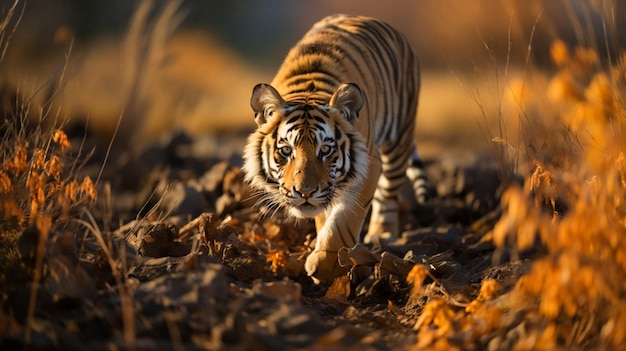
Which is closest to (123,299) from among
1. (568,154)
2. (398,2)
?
(568,154)

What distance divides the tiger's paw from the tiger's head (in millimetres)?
245

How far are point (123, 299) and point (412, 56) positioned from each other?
155 inches

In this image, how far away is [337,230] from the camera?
202 inches

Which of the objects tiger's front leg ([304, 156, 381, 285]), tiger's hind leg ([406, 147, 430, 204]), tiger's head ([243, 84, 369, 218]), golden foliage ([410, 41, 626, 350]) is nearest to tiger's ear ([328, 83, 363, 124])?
tiger's head ([243, 84, 369, 218])

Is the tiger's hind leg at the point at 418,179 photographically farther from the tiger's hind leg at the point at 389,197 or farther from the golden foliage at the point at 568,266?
the golden foliage at the point at 568,266

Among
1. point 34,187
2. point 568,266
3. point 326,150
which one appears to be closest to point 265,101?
point 326,150

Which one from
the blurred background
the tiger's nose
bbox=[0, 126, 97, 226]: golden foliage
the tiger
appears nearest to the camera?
bbox=[0, 126, 97, 226]: golden foliage

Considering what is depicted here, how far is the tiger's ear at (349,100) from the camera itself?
5.04 meters

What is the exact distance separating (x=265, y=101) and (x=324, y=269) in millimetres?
967

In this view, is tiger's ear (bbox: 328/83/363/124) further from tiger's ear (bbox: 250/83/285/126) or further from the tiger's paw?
the tiger's paw

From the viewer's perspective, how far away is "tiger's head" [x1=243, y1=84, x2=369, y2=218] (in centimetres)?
487

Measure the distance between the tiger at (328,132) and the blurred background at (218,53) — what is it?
1.32 m

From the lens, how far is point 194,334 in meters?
Result: 3.21

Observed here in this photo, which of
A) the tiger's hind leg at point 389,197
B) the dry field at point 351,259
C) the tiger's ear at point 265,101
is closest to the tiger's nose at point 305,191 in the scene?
the dry field at point 351,259
